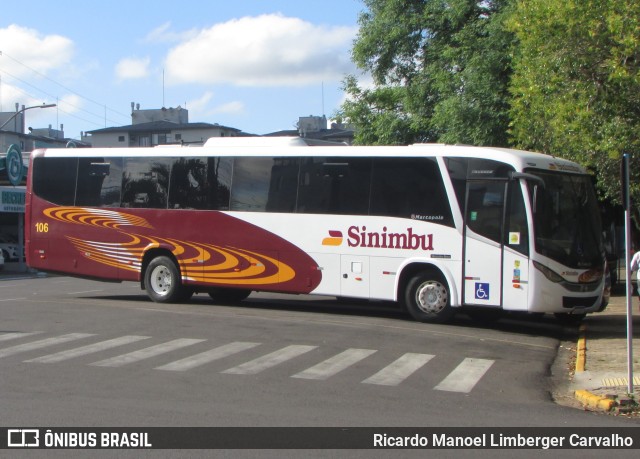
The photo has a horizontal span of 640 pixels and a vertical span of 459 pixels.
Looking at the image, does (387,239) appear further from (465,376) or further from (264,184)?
(465,376)

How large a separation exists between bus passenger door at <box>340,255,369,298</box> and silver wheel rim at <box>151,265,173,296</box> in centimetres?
463

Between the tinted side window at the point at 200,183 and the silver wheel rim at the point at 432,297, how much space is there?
16.4 ft

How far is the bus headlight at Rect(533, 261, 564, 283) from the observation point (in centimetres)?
1512

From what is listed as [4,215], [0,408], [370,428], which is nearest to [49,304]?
[0,408]

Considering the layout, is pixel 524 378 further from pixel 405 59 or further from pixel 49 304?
pixel 405 59

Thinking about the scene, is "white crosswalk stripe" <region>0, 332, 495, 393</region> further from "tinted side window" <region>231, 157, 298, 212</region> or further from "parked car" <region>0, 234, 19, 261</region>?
"parked car" <region>0, 234, 19, 261</region>

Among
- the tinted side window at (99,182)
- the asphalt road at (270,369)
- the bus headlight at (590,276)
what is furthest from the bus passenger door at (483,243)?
the tinted side window at (99,182)

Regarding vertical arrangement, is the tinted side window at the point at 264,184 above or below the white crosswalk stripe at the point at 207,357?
above

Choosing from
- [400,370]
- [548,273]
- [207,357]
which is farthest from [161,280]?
[400,370]

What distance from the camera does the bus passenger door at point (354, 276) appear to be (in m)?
17.0

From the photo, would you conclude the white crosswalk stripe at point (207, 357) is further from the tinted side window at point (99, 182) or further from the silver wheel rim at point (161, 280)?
the tinted side window at point (99, 182)

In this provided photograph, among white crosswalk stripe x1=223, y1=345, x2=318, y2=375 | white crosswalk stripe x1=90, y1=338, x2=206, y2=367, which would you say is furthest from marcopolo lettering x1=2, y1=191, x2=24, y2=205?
white crosswalk stripe x1=223, y1=345, x2=318, y2=375

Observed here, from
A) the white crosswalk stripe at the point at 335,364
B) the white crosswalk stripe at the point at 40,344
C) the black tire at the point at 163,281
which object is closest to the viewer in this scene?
the white crosswalk stripe at the point at 335,364

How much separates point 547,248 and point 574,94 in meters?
2.82
